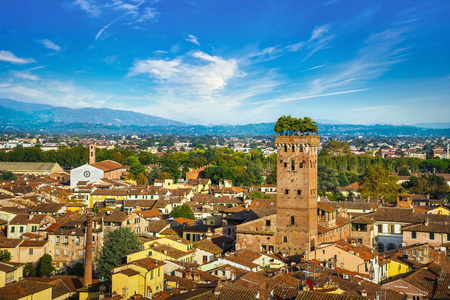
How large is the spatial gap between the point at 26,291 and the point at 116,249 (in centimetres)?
923

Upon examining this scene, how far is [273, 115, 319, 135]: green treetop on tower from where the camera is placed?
38.7 metres

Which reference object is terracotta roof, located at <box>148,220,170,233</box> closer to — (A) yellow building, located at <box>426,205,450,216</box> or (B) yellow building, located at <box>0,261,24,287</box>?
(B) yellow building, located at <box>0,261,24,287</box>

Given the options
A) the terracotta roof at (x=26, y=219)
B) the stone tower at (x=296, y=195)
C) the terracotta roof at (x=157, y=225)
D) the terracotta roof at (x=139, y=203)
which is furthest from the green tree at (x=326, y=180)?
the terracotta roof at (x=26, y=219)

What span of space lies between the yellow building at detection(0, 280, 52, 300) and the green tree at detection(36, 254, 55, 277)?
11.4 metres

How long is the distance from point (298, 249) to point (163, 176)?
167ft

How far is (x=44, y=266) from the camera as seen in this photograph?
121 ft

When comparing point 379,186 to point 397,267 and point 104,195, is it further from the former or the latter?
Result: point 397,267

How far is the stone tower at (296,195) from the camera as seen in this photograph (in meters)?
36.2

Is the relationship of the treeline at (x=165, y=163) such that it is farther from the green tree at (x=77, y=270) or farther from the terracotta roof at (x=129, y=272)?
the terracotta roof at (x=129, y=272)

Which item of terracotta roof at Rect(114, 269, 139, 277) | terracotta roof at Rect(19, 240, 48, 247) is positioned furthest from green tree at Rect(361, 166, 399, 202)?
terracotta roof at Rect(114, 269, 139, 277)

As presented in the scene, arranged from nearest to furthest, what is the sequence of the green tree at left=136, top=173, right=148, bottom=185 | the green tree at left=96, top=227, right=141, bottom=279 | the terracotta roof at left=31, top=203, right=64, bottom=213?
the green tree at left=96, top=227, right=141, bottom=279 < the terracotta roof at left=31, top=203, right=64, bottom=213 < the green tree at left=136, top=173, right=148, bottom=185

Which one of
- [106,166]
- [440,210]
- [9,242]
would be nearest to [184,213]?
[9,242]

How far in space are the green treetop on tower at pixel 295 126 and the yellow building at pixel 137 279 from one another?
1716 cm

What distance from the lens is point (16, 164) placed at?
100m
